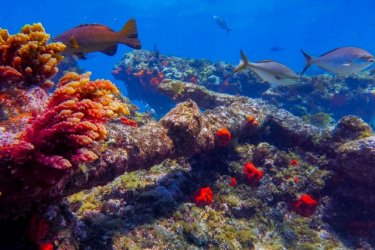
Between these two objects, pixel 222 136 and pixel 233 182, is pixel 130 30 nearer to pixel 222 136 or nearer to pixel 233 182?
pixel 222 136

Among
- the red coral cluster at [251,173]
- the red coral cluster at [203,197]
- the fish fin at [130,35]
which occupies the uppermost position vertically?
the fish fin at [130,35]

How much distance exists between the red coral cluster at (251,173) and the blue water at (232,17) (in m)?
33.7

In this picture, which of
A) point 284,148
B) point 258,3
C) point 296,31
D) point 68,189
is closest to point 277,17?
point 258,3

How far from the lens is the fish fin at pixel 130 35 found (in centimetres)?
513

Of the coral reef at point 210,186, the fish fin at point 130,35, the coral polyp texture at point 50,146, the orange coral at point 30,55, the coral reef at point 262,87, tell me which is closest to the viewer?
the coral polyp texture at point 50,146

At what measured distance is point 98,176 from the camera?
382 centimetres

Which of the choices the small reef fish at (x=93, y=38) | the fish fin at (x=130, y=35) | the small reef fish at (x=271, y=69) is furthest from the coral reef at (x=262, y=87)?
the small reef fish at (x=93, y=38)

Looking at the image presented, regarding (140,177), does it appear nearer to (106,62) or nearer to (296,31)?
(296,31)

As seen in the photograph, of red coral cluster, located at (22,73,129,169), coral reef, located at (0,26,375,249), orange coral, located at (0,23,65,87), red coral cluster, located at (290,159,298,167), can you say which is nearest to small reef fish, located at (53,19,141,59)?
orange coral, located at (0,23,65,87)

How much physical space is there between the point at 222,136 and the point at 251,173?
103cm

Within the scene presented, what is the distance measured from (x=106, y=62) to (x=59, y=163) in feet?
512

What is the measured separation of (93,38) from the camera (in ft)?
16.2

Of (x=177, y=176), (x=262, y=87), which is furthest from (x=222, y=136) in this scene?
(x=262, y=87)

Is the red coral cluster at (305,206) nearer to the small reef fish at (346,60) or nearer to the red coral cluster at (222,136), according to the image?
the red coral cluster at (222,136)
